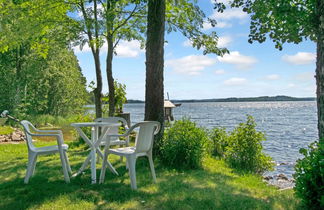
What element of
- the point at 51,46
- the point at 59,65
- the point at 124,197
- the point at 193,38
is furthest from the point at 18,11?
the point at 59,65

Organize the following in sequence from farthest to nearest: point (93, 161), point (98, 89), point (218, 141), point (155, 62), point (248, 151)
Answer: point (98, 89) < point (218, 141) < point (248, 151) < point (155, 62) < point (93, 161)

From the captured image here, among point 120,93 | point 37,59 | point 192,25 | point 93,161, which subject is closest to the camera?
point 93,161

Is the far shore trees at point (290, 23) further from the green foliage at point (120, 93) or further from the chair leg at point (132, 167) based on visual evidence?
the green foliage at point (120, 93)

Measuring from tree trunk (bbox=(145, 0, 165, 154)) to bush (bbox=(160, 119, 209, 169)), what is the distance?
13.8 inches

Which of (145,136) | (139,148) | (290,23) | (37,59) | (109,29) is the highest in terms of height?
(37,59)

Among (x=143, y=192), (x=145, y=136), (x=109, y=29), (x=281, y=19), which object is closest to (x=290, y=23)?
(x=281, y=19)

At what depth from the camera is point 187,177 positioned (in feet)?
14.6

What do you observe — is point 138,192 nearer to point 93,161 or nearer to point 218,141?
point 93,161

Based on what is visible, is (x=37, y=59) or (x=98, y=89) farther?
(x=37, y=59)

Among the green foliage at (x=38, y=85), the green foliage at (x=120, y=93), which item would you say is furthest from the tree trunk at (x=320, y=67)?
the green foliage at (x=38, y=85)

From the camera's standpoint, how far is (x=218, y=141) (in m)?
6.84

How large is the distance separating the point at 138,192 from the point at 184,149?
63.8 inches

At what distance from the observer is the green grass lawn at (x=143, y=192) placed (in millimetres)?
3148

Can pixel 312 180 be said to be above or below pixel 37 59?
below
